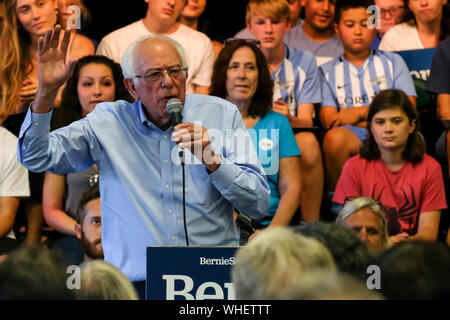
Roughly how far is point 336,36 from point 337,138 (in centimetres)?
121

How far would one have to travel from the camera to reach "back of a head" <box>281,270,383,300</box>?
3.78ft

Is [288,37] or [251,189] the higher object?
[288,37]

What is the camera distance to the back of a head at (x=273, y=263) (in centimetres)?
127

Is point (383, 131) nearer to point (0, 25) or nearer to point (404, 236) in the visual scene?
point (404, 236)

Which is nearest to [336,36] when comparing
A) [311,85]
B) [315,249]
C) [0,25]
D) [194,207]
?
[311,85]

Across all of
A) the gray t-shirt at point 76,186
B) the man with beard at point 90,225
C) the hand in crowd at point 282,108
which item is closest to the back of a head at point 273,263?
the man with beard at point 90,225

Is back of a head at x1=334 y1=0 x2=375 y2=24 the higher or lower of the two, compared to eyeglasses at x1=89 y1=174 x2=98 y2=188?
higher

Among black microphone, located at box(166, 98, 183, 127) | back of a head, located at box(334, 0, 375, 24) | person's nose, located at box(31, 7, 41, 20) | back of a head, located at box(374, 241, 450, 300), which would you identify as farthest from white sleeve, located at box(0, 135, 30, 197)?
back of a head, located at box(374, 241, 450, 300)

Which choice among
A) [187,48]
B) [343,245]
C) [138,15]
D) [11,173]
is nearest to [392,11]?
[187,48]

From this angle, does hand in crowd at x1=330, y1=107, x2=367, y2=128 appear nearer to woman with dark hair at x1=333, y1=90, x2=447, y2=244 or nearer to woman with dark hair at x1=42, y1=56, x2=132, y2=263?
woman with dark hair at x1=333, y1=90, x2=447, y2=244

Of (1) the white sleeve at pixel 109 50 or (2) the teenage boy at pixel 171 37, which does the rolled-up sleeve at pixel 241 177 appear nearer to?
(2) the teenage boy at pixel 171 37

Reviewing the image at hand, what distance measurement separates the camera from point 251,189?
243 centimetres

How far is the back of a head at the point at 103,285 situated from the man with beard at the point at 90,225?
7.12ft

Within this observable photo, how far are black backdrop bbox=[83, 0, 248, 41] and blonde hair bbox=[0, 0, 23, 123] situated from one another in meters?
0.96
